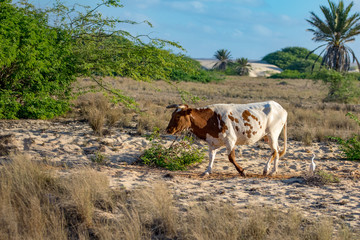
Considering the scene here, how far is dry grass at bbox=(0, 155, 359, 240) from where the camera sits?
5.05 metres

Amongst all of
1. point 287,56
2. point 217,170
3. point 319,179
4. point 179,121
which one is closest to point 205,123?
point 179,121

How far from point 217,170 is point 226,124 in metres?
1.35

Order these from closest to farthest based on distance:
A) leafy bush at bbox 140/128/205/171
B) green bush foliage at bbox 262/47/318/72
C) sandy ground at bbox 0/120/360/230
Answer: sandy ground at bbox 0/120/360/230 → leafy bush at bbox 140/128/205/171 → green bush foliage at bbox 262/47/318/72

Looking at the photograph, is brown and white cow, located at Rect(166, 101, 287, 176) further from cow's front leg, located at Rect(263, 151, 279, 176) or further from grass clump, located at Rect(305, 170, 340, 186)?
grass clump, located at Rect(305, 170, 340, 186)

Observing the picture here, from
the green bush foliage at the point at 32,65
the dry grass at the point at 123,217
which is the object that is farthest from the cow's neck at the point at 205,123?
the green bush foliage at the point at 32,65

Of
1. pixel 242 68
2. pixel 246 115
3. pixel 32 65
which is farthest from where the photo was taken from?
pixel 242 68

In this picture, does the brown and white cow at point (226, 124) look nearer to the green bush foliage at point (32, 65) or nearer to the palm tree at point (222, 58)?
the green bush foliage at point (32, 65)

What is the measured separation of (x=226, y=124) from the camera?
8.41m

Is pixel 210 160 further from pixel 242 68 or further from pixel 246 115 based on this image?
pixel 242 68

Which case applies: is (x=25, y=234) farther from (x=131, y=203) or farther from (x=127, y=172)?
(x=127, y=172)

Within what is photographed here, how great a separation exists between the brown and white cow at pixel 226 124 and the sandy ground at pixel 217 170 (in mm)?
751

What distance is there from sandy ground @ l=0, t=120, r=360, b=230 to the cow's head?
99 cm

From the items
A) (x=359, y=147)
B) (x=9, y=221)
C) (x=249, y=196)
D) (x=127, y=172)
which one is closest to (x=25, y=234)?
(x=9, y=221)

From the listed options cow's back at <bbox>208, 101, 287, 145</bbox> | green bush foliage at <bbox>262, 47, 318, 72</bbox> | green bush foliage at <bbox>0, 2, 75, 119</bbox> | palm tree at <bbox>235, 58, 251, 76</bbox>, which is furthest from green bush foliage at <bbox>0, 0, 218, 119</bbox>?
green bush foliage at <bbox>262, 47, 318, 72</bbox>
